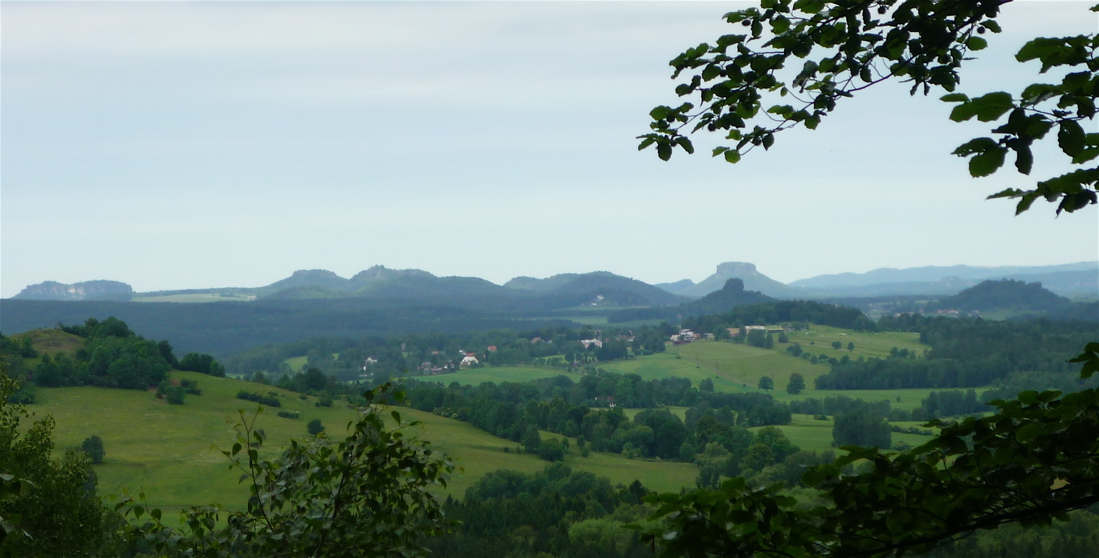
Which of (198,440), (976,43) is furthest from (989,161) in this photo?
(198,440)

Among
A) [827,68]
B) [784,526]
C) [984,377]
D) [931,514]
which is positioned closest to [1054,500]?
[931,514]

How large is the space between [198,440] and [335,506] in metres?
105

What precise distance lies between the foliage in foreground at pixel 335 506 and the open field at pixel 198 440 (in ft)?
246

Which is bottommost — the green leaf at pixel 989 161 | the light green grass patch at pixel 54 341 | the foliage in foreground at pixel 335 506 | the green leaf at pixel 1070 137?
the light green grass patch at pixel 54 341

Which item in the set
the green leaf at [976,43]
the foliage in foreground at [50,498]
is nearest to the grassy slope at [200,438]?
the foliage in foreground at [50,498]

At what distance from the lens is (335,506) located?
852 cm

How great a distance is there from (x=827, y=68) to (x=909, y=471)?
10.2 feet

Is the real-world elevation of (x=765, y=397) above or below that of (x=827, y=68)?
below

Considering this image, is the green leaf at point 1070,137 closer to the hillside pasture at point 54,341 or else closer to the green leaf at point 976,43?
the green leaf at point 976,43

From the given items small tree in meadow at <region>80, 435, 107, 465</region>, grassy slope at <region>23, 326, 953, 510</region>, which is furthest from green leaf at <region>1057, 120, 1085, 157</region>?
small tree in meadow at <region>80, 435, 107, 465</region>

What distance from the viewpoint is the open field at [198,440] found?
284ft

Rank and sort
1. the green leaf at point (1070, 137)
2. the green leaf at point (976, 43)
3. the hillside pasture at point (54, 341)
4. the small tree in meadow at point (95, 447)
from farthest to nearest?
1. the hillside pasture at point (54, 341)
2. the small tree in meadow at point (95, 447)
3. the green leaf at point (976, 43)
4. the green leaf at point (1070, 137)

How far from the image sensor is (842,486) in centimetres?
436

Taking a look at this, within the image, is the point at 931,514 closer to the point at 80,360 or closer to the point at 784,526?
the point at 784,526
